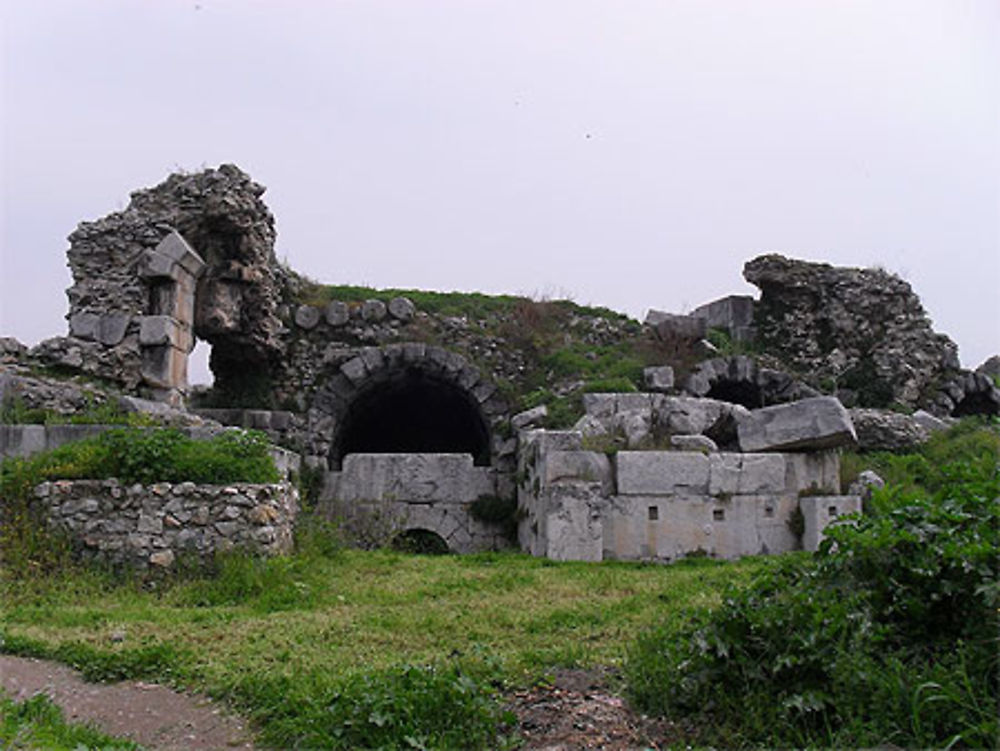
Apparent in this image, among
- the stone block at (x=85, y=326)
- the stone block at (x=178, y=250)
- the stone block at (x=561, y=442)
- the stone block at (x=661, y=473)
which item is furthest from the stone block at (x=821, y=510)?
the stone block at (x=85, y=326)

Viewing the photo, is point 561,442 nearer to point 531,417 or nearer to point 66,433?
point 531,417

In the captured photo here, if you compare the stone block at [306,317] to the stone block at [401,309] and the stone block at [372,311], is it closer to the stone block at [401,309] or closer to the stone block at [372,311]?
the stone block at [372,311]

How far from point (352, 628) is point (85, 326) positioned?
809 centimetres

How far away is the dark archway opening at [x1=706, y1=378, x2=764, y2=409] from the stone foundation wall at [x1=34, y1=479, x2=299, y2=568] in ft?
33.2

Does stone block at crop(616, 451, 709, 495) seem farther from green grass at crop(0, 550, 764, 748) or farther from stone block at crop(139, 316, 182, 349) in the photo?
stone block at crop(139, 316, 182, 349)

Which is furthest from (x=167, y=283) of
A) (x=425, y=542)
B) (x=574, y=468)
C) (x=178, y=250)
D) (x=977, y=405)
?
(x=977, y=405)

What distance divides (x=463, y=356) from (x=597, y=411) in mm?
4248

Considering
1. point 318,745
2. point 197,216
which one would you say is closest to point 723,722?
point 318,745

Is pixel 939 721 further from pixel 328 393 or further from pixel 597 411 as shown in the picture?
pixel 328 393

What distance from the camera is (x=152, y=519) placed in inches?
306

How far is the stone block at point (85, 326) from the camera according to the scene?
39.8ft

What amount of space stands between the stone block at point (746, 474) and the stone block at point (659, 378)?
445 centimetres

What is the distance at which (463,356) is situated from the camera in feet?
51.2

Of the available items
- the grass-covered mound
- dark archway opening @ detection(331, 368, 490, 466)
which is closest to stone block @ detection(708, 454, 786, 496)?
the grass-covered mound
